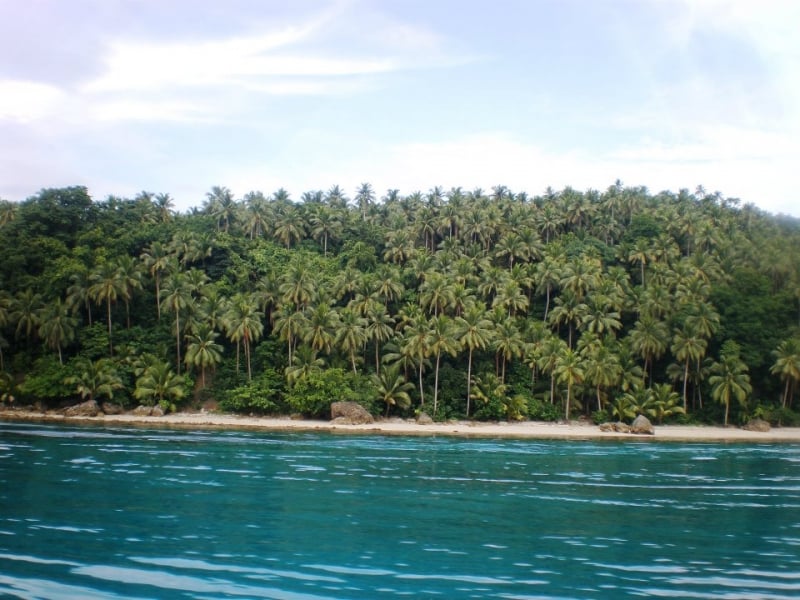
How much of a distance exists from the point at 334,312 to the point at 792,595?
56.2 meters

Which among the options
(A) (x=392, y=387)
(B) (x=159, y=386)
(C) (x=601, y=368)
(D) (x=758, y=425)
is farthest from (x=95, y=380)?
(D) (x=758, y=425)

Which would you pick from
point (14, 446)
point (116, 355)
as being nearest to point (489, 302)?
point (116, 355)

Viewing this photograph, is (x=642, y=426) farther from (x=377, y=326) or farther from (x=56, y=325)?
(x=56, y=325)

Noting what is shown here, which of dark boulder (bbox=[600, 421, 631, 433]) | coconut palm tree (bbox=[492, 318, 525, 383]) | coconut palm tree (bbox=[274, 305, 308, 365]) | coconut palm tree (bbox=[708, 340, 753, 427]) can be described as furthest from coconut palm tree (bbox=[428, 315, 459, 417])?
coconut palm tree (bbox=[708, 340, 753, 427])

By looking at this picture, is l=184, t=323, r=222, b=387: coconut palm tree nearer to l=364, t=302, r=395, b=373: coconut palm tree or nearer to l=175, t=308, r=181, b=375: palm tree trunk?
l=175, t=308, r=181, b=375: palm tree trunk

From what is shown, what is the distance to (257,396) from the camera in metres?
65.9

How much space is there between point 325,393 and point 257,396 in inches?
269

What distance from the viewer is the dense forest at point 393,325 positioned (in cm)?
6656

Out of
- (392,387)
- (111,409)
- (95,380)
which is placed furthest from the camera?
(392,387)

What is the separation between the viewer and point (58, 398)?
6512cm

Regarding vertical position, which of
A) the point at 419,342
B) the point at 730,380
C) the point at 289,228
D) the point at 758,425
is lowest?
the point at 758,425

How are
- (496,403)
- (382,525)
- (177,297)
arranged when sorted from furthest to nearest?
(177,297)
(496,403)
(382,525)

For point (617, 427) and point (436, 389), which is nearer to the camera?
point (617, 427)

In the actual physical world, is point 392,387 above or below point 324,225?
below
